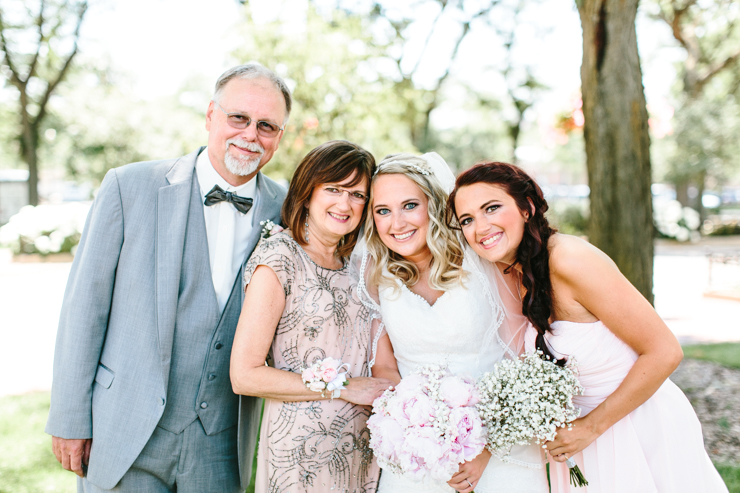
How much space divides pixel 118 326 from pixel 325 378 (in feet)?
3.90

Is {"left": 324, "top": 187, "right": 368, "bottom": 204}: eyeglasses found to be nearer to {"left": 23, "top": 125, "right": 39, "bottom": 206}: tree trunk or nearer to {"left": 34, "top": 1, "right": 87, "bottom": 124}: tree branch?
{"left": 23, "top": 125, "right": 39, "bottom": 206}: tree trunk

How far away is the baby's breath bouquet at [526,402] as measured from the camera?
242 cm

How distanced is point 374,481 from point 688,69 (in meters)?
25.8

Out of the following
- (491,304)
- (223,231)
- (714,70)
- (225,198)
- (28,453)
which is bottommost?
(28,453)

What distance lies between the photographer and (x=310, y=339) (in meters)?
2.84

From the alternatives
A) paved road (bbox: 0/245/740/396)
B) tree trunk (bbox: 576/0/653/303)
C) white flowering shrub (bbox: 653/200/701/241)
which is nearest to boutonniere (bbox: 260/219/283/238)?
tree trunk (bbox: 576/0/653/303)

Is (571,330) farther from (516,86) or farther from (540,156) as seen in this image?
(540,156)

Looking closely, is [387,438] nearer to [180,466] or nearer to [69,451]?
[180,466]

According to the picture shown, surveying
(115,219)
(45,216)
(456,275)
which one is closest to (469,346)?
(456,275)

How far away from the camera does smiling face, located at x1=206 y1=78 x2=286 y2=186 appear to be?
312 cm

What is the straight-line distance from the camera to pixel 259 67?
3.22 m

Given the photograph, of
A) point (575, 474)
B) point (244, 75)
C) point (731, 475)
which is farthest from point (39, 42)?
point (731, 475)

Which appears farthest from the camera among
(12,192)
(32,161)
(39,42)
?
(12,192)

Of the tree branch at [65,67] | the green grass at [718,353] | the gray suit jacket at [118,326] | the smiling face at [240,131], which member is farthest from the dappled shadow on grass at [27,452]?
the tree branch at [65,67]
